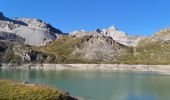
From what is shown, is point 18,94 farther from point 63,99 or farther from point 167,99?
point 167,99

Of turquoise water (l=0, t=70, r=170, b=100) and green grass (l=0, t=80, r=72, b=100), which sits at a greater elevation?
green grass (l=0, t=80, r=72, b=100)

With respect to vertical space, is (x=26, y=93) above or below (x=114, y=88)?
above

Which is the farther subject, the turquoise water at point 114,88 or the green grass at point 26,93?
the turquoise water at point 114,88

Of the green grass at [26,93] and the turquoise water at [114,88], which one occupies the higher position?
the green grass at [26,93]

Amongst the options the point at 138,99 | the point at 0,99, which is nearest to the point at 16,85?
the point at 0,99

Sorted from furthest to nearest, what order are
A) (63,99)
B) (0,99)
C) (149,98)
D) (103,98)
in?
1. (149,98)
2. (103,98)
3. (63,99)
4. (0,99)

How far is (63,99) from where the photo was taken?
35.4 meters

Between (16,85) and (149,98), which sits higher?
(16,85)

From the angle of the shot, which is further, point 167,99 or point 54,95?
point 167,99

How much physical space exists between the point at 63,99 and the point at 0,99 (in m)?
6.56

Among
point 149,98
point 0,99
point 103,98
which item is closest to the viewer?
point 0,99

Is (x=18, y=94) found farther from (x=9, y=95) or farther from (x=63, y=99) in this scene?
(x=63, y=99)

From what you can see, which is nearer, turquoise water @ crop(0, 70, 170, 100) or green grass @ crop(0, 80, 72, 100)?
green grass @ crop(0, 80, 72, 100)

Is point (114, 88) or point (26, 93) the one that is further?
point (114, 88)
